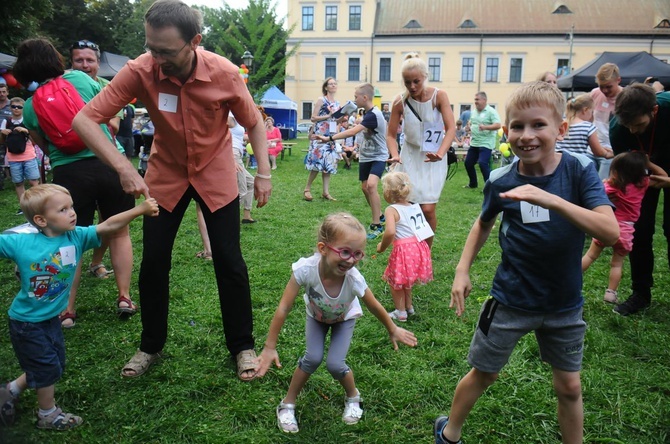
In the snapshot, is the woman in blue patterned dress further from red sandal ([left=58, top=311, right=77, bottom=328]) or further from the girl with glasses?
the girl with glasses

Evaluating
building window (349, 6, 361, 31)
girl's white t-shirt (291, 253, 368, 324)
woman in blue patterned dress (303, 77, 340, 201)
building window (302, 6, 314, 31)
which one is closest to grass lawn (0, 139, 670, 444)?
girl's white t-shirt (291, 253, 368, 324)

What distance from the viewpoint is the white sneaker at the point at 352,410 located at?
268 cm

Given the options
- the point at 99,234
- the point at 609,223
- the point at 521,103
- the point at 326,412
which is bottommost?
the point at 326,412

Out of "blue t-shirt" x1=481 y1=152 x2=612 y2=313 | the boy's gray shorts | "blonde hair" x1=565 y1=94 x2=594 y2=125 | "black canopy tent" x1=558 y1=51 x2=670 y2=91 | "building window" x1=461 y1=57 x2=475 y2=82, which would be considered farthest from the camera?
"building window" x1=461 y1=57 x2=475 y2=82

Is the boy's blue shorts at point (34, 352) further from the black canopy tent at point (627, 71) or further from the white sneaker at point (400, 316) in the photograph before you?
the black canopy tent at point (627, 71)

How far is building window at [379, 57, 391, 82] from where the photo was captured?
45.8m

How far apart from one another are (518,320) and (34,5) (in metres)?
17.4

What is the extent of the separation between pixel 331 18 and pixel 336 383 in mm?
47164

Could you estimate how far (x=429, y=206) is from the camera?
4.82 meters

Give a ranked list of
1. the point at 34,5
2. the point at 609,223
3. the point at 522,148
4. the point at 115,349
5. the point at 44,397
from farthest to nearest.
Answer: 1. the point at 34,5
2. the point at 115,349
3. the point at 44,397
4. the point at 522,148
5. the point at 609,223

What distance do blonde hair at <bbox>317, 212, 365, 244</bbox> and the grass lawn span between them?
1015 mm

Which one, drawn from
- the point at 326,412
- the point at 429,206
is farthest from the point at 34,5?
the point at 326,412

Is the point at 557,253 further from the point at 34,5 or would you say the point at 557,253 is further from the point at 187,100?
the point at 34,5

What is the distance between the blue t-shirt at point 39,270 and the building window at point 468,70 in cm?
4621
